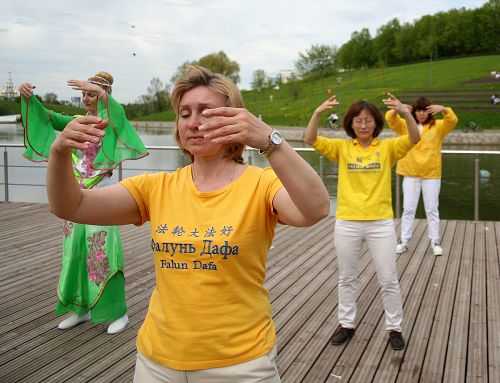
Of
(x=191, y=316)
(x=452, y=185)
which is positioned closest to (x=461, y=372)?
(x=191, y=316)

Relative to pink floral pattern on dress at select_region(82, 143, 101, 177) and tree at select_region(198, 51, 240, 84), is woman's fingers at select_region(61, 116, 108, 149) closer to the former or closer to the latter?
pink floral pattern on dress at select_region(82, 143, 101, 177)

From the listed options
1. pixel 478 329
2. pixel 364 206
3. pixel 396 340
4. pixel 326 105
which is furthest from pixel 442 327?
pixel 326 105

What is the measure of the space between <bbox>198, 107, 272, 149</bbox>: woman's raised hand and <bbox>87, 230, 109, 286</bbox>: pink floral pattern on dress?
110 inches

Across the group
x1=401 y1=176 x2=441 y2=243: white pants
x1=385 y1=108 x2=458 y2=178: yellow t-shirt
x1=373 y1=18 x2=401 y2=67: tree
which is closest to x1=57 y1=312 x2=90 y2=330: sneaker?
x1=401 y1=176 x2=441 y2=243: white pants

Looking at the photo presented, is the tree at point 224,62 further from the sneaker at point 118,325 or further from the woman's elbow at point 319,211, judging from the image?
the woman's elbow at point 319,211

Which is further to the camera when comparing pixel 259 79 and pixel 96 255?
pixel 259 79

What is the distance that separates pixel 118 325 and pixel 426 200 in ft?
12.3

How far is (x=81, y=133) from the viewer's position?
1401mm

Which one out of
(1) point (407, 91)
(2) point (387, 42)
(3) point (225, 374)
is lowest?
(3) point (225, 374)

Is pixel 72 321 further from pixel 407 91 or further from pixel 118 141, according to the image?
pixel 407 91

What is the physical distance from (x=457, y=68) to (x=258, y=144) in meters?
69.0

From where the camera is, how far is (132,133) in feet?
12.0

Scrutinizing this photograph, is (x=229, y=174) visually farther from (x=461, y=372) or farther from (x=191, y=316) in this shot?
(x=461, y=372)

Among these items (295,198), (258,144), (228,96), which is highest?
(228,96)
